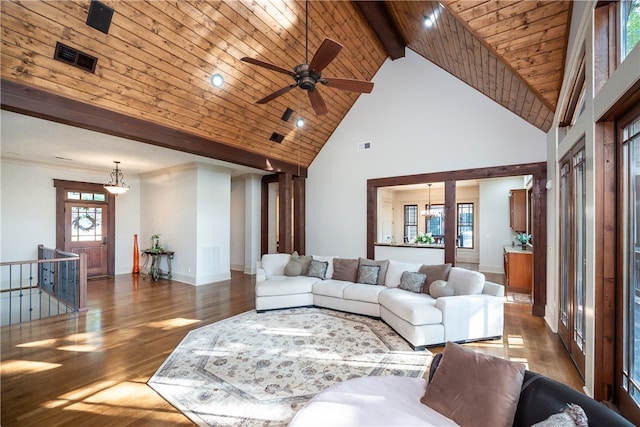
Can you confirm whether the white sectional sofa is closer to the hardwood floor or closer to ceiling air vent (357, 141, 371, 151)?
the hardwood floor

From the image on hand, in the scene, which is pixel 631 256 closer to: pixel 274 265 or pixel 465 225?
pixel 274 265

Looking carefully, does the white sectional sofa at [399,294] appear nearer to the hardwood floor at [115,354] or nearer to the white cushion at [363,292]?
the white cushion at [363,292]

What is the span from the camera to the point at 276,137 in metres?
6.39

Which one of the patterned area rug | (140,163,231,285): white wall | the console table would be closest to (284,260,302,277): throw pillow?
the patterned area rug

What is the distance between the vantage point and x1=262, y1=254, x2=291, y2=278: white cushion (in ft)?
18.4

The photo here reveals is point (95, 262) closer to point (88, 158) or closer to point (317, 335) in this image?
point (88, 158)

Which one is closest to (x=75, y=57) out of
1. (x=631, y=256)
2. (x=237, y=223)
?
(x=631, y=256)

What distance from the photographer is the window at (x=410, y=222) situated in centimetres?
1154

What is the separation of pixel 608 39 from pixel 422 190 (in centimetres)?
892

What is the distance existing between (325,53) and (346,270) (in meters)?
3.57

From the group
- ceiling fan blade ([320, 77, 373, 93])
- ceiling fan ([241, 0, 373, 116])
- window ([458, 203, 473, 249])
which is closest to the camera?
ceiling fan ([241, 0, 373, 116])

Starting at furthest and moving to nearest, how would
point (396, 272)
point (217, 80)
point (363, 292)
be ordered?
point (396, 272), point (363, 292), point (217, 80)

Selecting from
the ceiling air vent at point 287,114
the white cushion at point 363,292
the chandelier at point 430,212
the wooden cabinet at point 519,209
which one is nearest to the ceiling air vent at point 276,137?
the ceiling air vent at point 287,114

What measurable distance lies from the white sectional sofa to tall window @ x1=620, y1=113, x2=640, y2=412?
1631 mm
